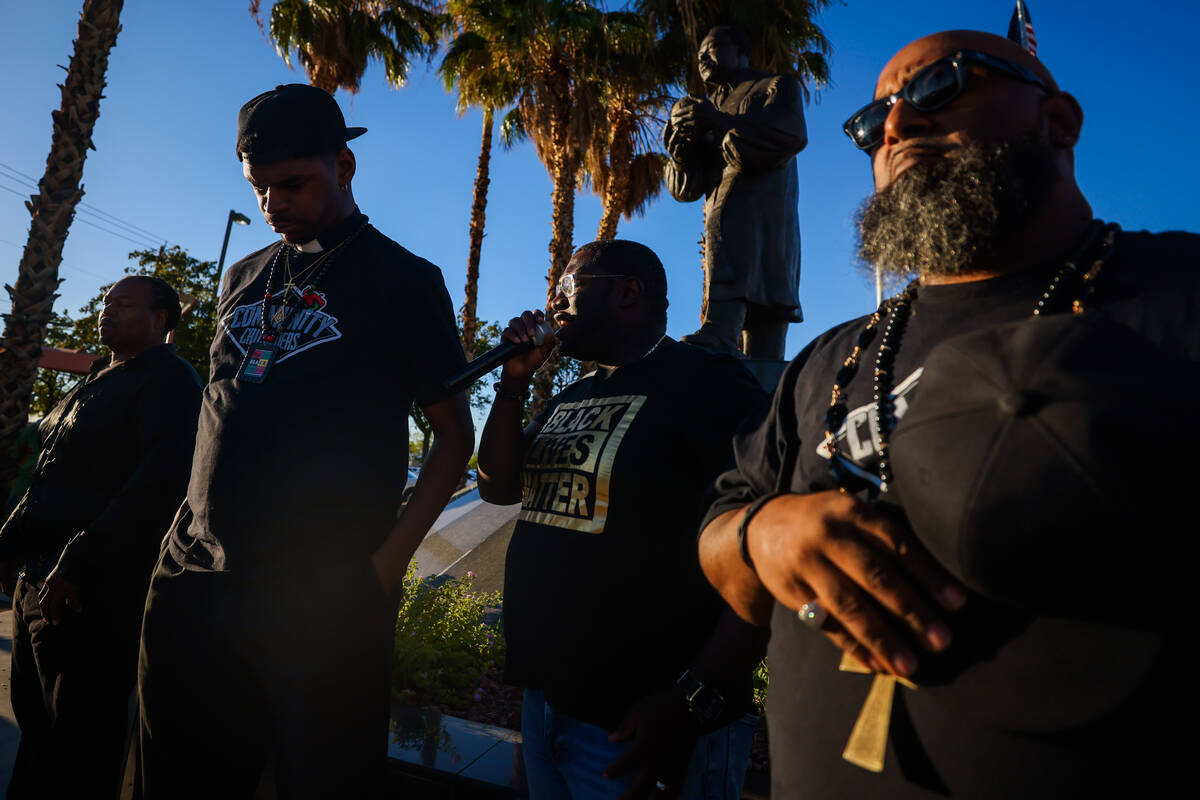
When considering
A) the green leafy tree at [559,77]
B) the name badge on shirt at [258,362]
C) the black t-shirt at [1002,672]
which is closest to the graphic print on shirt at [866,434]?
the black t-shirt at [1002,672]

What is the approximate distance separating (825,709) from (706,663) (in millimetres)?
727

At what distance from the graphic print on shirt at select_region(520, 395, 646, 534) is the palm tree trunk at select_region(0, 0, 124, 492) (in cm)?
749

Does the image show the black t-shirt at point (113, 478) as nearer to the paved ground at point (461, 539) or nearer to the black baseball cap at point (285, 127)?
the black baseball cap at point (285, 127)

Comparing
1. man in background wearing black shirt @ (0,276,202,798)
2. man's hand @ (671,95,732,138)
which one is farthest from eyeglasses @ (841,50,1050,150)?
man's hand @ (671,95,732,138)

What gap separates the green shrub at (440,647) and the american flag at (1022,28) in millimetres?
4088

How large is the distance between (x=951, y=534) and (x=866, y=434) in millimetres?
391

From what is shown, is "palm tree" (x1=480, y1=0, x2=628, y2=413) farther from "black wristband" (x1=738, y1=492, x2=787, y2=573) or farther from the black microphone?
"black wristband" (x1=738, y1=492, x2=787, y2=573)

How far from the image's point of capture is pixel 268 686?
6.37 feet

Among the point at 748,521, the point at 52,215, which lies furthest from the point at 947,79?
the point at 52,215

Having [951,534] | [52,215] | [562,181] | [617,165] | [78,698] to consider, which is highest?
[617,165]

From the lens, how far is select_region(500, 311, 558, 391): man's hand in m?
2.55

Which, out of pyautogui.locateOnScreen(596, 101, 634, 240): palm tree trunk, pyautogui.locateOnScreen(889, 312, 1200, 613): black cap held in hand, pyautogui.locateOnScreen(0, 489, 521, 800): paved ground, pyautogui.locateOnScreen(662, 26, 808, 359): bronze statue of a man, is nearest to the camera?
pyautogui.locateOnScreen(889, 312, 1200, 613): black cap held in hand

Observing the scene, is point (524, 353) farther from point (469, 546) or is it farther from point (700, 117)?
point (469, 546)

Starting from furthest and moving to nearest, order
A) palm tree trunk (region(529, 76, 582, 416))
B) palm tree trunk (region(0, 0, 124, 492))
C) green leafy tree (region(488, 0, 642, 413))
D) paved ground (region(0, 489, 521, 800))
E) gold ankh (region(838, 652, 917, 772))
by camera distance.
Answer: palm tree trunk (region(529, 76, 582, 416)), green leafy tree (region(488, 0, 642, 413)), paved ground (region(0, 489, 521, 800)), palm tree trunk (region(0, 0, 124, 492)), gold ankh (region(838, 652, 917, 772))
